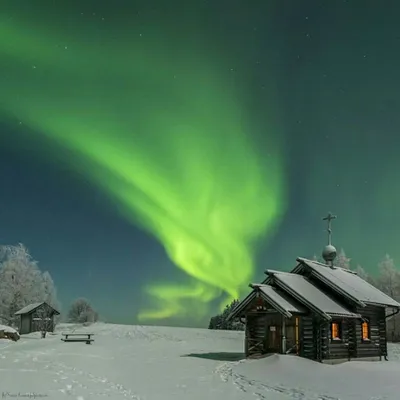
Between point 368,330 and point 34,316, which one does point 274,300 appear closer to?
point 368,330

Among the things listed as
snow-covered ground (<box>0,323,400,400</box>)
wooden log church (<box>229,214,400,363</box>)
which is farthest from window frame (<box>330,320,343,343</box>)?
snow-covered ground (<box>0,323,400,400</box>)

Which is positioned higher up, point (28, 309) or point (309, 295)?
point (28, 309)

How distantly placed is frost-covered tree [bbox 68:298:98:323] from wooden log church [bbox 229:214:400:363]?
77.1 m

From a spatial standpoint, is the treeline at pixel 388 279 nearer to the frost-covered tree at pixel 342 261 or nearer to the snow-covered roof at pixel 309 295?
the frost-covered tree at pixel 342 261

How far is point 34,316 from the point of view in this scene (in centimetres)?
6662

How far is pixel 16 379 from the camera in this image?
18.3 metres

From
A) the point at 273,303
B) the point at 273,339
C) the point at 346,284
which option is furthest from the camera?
the point at 346,284

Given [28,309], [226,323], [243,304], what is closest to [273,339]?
[243,304]

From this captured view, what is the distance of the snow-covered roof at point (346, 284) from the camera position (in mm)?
34594

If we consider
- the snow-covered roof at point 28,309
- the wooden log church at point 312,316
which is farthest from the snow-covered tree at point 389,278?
the snow-covered roof at point 28,309

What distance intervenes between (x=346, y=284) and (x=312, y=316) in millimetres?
5527

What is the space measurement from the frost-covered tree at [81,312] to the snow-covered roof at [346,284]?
7616 centimetres

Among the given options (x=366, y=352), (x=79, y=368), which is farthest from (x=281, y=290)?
(x=79, y=368)

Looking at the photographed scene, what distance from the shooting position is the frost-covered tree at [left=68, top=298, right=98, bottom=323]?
348 ft
